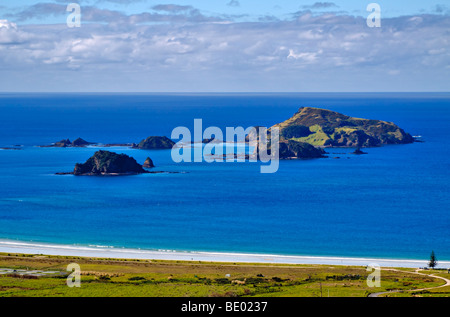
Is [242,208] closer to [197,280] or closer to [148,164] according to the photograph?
[148,164]

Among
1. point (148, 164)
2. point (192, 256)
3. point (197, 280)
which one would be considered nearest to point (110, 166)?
point (148, 164)

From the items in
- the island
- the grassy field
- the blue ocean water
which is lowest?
the grassy field

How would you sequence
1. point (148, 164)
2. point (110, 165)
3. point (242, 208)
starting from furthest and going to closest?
point (148, 164) < point (110, 165) < point (242, 208)

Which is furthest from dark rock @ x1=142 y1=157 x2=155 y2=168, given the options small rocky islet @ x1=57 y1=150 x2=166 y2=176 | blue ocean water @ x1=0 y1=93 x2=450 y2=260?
small rocky islet @ x1=57 y1=150 x2=166 y2=176

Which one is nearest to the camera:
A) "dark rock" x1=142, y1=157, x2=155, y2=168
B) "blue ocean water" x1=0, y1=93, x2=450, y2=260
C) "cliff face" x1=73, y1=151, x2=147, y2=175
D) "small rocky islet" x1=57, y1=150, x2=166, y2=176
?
"blue ocean water" x1=0, y1=93, x2=450, y2=260

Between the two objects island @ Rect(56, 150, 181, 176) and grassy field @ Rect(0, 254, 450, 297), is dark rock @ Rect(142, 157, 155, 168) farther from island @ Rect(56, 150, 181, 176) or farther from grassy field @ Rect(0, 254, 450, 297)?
grassy field @ Rect(0, 254, 450, 297)
